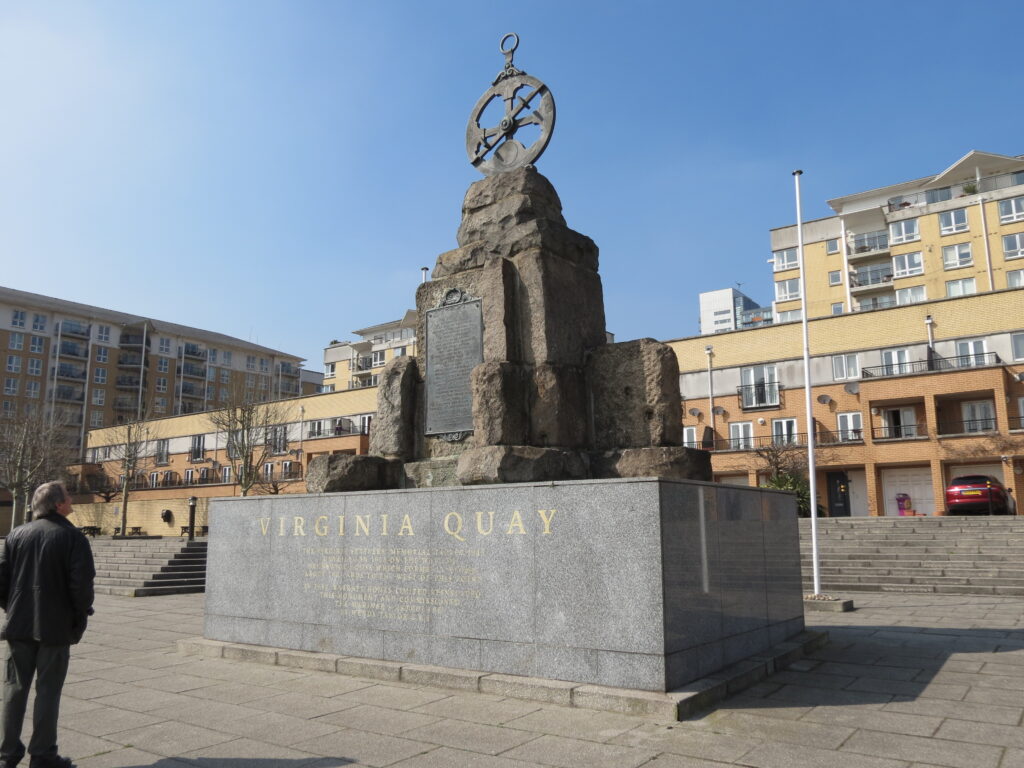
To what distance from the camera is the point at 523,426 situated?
7.50 m

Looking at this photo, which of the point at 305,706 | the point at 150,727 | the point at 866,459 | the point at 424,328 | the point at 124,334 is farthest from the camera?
the point at 124,334

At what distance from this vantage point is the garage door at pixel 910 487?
3644cm

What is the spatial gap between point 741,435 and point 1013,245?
81.7 feet

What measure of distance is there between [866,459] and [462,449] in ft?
113

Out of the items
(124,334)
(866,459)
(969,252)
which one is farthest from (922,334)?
(124,334)

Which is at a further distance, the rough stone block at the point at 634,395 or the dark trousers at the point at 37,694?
the rough stone block at the point at 634,395

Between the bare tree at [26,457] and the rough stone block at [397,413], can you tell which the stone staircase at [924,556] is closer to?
the rough stone block at [397,413]

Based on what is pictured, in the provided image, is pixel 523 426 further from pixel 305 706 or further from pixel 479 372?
pixel 305 706

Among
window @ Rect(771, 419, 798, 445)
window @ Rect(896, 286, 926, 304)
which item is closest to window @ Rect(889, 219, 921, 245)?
window @ Rect(896, 286, 926, 304)

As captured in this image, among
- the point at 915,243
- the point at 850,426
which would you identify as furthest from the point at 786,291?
the point at 850,426

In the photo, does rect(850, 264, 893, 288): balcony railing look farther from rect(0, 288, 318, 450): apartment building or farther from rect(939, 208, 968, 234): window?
rect(0, 288, 318, 450): apartment building

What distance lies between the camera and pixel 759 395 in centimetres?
4225

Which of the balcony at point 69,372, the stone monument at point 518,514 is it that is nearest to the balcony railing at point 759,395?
the stone monument at point 518,514

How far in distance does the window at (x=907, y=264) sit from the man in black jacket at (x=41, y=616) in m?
59.6
